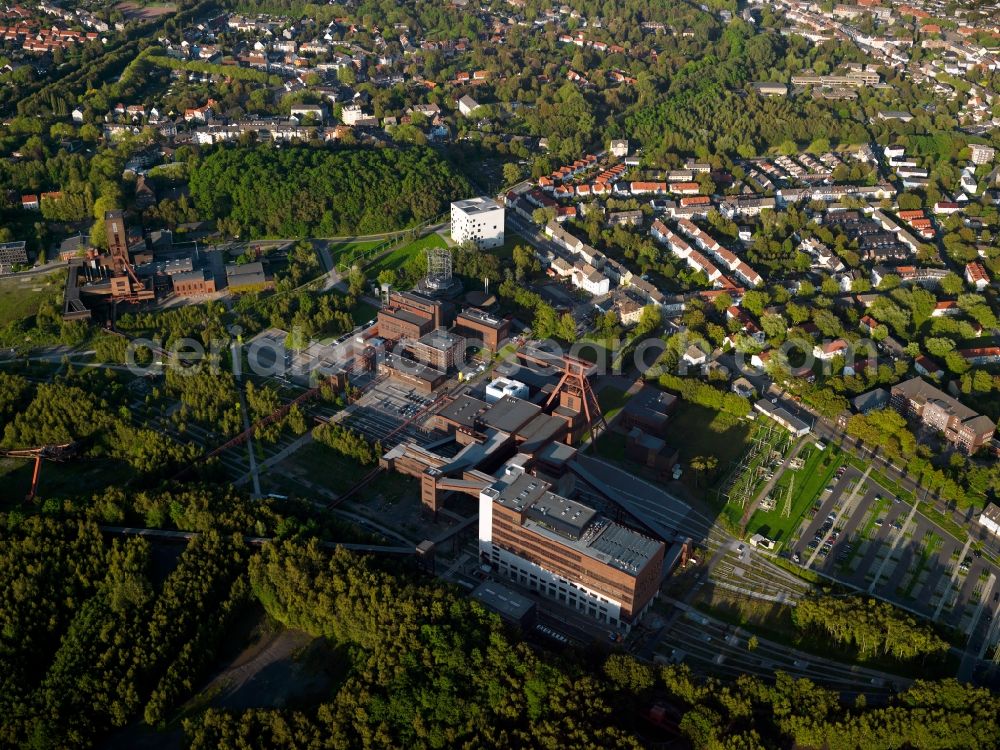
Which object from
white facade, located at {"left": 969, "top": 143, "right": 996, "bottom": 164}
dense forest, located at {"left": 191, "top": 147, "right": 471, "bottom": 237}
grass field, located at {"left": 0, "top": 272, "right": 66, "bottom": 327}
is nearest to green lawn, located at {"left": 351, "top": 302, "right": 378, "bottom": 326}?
dense forest, located at {"left": 191, "top": 147, "right": 471, "bottom": 237}

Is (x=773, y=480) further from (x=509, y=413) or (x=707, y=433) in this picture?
(x=509, y=413)

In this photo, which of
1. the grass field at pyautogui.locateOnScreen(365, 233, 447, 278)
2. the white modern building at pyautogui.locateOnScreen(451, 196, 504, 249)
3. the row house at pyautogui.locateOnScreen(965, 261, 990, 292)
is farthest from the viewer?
the white modern building at pyautogui.locateOnScreen(451, 196, 504, 249)

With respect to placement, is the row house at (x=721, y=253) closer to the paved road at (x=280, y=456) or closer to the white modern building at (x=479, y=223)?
the white modern building at (x=479, y=223)

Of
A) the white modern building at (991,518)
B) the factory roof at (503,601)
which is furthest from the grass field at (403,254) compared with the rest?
the white modern building at (991,518)

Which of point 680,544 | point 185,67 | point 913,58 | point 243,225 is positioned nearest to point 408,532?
point 680,544

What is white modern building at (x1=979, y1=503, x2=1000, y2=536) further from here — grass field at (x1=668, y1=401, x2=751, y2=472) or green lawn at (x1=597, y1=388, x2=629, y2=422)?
green lawn at (x1=597, y1=388, x2=629, y2=422)

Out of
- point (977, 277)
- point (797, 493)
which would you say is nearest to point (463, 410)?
point (797, 493)
